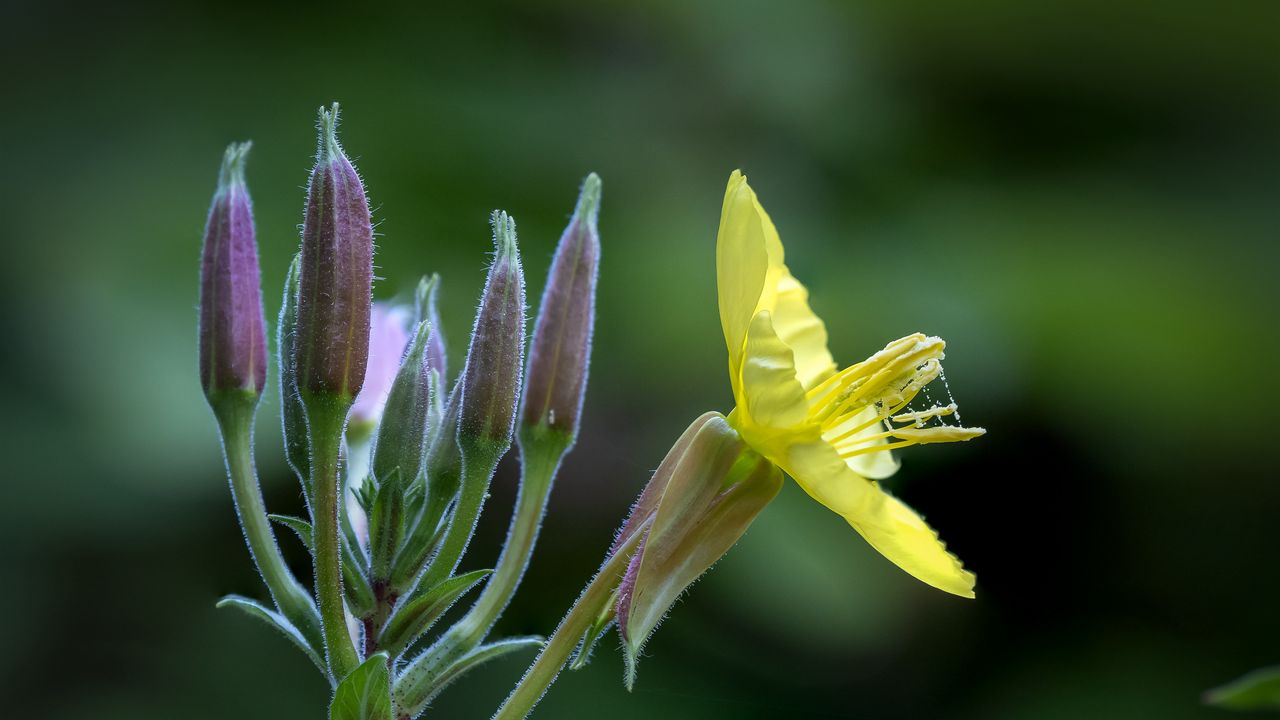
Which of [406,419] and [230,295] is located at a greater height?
[230,295]

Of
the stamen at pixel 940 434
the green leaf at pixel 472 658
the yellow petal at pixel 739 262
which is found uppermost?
the yellow petal at pixel 739 262

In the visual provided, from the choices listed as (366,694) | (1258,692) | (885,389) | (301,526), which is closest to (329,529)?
(301,526)

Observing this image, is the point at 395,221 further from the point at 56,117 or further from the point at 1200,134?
the point at 1200,134

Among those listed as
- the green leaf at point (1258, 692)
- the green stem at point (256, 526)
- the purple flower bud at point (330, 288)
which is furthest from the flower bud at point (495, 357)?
the green leaf at point (1258, 692)

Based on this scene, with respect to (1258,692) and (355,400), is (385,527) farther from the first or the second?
(1258,692)

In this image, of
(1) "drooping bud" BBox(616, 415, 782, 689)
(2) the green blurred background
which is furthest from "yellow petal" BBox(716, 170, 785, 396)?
(2) the green blurred background

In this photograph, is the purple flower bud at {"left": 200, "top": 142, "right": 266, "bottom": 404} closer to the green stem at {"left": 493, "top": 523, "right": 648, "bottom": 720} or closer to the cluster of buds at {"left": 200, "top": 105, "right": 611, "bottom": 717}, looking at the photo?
the cluster of buds at {"left": 200, "top": 105, "right": 611, "bottom": 717}

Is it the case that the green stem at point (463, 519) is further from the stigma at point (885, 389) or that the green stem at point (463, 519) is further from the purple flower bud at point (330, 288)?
the stigma at point (885, 389)
